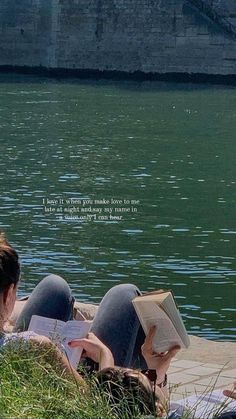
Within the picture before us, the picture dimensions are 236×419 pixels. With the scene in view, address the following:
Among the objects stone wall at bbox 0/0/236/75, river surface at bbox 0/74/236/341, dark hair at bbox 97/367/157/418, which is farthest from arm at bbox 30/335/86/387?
stone wall at bbox 0/0/236/75

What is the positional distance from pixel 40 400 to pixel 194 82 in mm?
35132

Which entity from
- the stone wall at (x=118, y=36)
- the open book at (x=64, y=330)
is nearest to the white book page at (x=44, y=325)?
the open book at (x=64, y=330)

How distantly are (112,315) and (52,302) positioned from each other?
0.78 feet

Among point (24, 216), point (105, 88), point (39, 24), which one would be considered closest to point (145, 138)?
point (24, 216)

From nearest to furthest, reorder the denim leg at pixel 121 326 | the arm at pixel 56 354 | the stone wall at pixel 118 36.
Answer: the arm at pixel 56 354, the denim leg at pixel 121 326, the stone wall at pixel 118 36

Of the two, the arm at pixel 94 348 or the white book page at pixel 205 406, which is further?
the arm at pixel 94 348

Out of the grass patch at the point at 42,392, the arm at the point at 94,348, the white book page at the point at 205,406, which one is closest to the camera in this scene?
the grass patch at the point at 42,392

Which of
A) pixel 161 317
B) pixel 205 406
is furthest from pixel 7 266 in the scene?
pixel 205 406

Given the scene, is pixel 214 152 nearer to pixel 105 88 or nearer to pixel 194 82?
pixel 105 88

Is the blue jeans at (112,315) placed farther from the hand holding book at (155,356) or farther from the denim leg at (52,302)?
the hand holding book at (155,356)

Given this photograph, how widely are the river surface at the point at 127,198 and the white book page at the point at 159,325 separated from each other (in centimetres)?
377

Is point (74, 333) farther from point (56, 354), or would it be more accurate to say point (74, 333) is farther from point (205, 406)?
point (205, 406)

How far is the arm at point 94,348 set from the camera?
13.5ft

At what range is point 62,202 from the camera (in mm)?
14070
